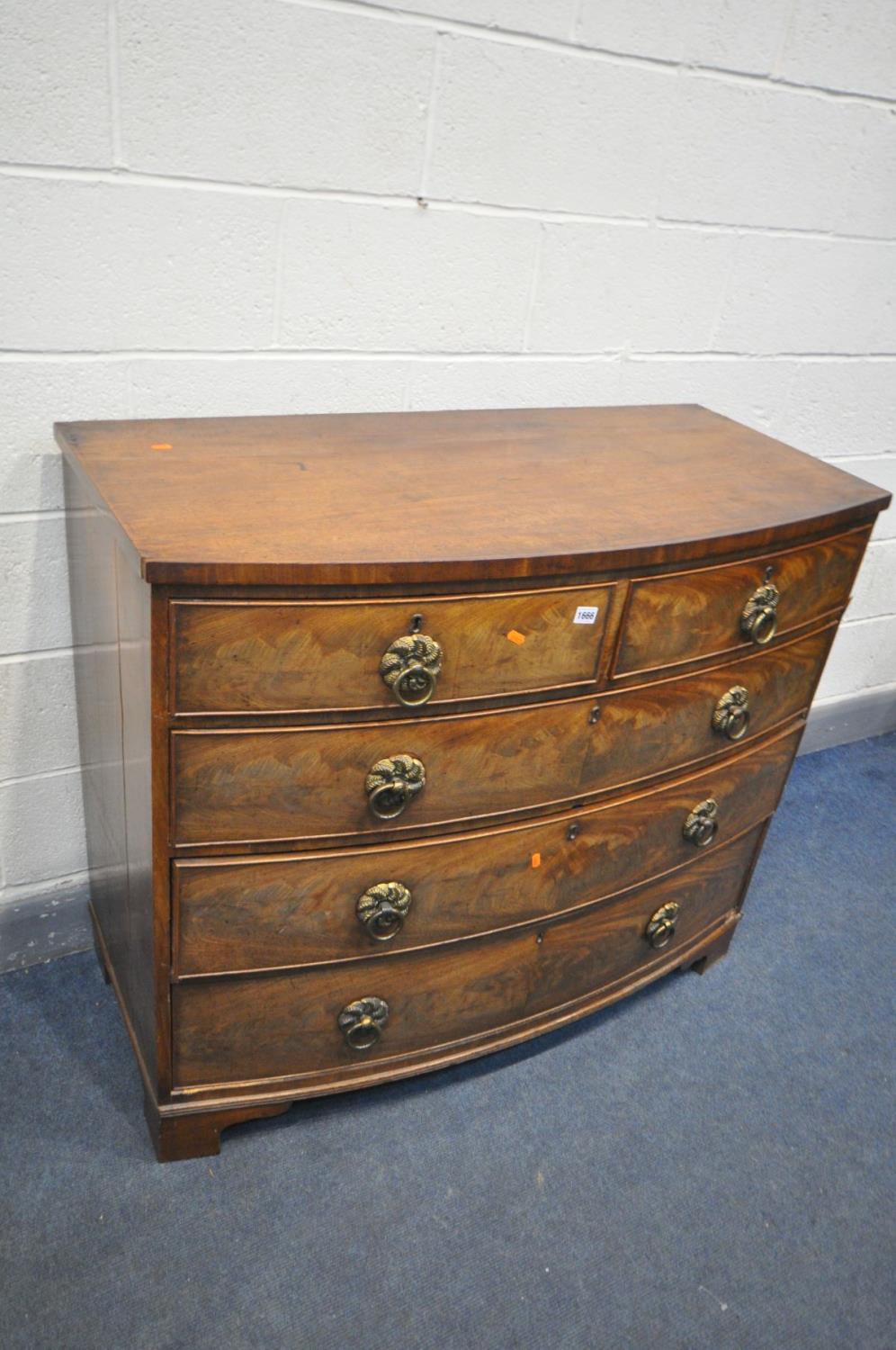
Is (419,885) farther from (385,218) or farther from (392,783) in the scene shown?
(385,218)

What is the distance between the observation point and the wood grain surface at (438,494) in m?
1.00

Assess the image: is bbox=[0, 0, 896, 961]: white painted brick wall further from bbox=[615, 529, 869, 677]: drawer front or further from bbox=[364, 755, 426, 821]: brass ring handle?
bbox=[615, 529, 869, 677]: drawer front

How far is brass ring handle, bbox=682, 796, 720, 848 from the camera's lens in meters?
1.48

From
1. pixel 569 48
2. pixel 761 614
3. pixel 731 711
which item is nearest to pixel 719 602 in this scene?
pixel 761 614

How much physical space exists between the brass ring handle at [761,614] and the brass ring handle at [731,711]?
8 cm

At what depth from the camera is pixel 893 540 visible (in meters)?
2.30

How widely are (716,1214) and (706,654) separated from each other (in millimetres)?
781

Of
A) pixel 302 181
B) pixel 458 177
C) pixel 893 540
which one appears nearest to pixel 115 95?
pixel 302 181

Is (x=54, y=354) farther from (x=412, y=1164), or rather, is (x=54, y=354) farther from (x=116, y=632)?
(x=412, y=1164)

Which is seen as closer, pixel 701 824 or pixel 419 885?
pixel 419 885

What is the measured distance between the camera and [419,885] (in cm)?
125

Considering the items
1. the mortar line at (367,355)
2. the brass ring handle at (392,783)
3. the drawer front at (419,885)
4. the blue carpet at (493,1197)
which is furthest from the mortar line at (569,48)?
the blue carpet at (493,1197)

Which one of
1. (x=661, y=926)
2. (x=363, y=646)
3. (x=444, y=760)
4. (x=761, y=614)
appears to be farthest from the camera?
(x=661, y=926)

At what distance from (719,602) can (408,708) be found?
1.42ft
